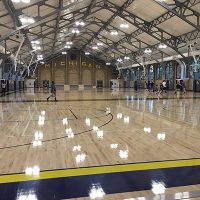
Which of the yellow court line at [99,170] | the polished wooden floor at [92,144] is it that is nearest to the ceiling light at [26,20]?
the polished wooden floor at [92,144]

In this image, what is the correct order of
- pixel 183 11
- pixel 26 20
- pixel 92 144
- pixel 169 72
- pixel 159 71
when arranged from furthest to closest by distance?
pixel 159 71 → pixel 169 72 → pixel 183 11 → pixel 26 20 → pixel 92 144

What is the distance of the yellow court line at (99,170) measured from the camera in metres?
3.80

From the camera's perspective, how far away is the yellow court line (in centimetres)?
380

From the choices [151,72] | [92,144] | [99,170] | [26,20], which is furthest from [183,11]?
[151,72]

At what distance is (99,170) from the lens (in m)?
4.12

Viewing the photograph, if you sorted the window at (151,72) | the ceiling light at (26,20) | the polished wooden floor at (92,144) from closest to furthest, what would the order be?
the polished wooden floor at (92,144) < the ceiling light at (26,20) < the window at (151,72)

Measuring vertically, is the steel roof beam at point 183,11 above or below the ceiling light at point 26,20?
above

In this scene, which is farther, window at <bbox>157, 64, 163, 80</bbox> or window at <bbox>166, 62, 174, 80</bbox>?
window at <bbox>157, 64, 163, 80</bbox>

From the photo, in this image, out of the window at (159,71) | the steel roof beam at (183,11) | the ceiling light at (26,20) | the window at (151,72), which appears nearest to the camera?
the ceiling light at (26,20)

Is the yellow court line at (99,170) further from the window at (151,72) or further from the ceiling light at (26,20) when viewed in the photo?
the window at (151,72)

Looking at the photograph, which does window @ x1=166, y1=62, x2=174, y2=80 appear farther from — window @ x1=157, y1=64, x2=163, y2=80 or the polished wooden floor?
the polished wooden floor

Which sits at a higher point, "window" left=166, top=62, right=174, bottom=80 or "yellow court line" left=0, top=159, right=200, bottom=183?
"window" left=166, top=62, right=174, bottom=80

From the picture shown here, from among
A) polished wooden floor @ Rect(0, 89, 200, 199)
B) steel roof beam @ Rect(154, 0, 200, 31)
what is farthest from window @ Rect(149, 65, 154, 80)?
polished wooden floor @ Rect(0, 89, 200, 199)

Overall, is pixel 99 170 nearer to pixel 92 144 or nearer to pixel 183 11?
pixel 92 144
